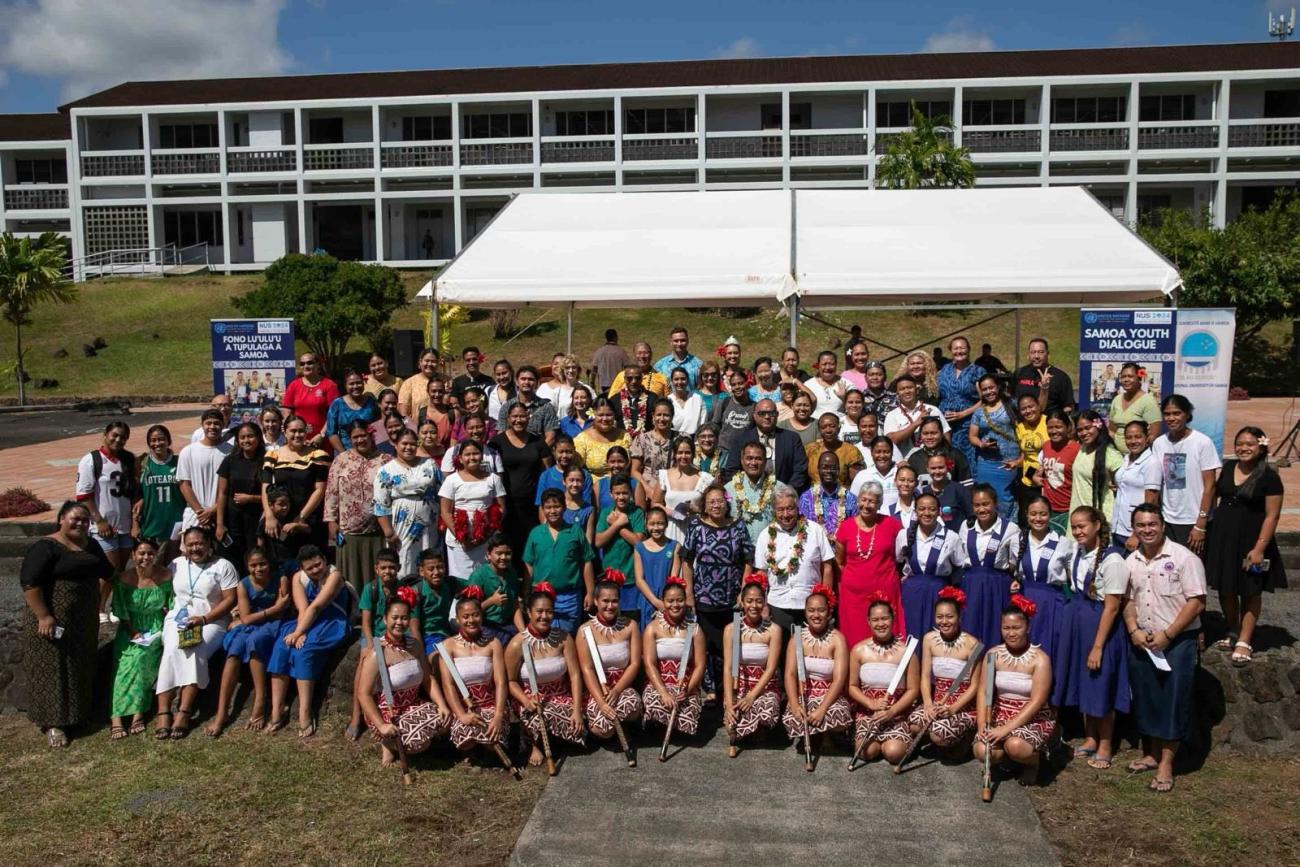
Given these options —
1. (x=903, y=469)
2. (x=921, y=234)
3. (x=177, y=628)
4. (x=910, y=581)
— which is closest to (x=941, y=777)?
(x=910, y=581)

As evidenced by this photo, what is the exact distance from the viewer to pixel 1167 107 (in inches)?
1505

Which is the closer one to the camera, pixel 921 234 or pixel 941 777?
pixel 941 777

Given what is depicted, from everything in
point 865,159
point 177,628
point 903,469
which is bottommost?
point 177,628

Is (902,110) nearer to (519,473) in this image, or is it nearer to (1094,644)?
(519,473)

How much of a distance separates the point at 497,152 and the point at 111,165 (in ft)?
45.2

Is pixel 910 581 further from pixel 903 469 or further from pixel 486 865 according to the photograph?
pixel 486 865

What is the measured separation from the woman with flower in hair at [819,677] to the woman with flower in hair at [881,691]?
0.29 feet

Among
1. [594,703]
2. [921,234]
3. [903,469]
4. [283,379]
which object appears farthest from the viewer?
[921,234]

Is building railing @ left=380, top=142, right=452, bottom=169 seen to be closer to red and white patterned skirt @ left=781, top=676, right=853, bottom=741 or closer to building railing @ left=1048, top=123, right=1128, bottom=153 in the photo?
building railing @ left=1048, top=123, right=1128, bottom=153

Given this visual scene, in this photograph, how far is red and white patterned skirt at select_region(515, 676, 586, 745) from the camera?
6590 mm

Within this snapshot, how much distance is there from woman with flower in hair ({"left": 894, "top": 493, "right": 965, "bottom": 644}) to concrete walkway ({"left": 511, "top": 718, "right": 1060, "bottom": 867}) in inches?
34.9

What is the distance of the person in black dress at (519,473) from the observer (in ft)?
26.3

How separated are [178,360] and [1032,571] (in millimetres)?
28754

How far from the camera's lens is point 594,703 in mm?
6730
